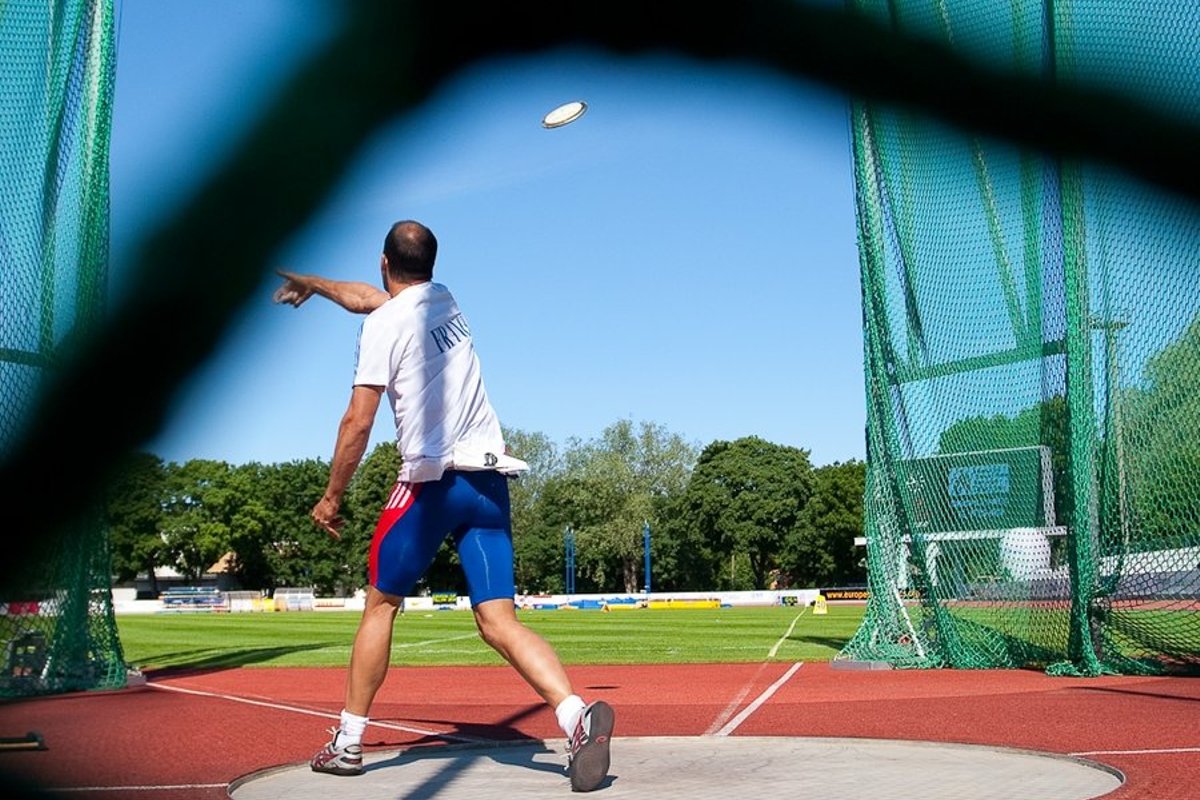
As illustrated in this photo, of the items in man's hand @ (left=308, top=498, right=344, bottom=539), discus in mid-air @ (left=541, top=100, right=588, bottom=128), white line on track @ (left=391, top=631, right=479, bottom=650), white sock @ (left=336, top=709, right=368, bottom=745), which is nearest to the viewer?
discus in mid-air @ (left=541, top=100, right=588, bottom=128)

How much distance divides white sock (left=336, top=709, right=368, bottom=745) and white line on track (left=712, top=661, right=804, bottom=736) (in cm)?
226

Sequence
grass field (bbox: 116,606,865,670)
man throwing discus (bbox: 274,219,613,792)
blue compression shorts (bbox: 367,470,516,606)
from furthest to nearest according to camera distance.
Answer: grass field (bbox: 116,606,865,670) → blue compression shorts (bbox: 367,470,516,606) → man throwing discus (bbox: 274,219,613,792)

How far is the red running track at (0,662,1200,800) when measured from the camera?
5.38 metres

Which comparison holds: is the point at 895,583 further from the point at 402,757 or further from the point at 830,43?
the point at 830,43

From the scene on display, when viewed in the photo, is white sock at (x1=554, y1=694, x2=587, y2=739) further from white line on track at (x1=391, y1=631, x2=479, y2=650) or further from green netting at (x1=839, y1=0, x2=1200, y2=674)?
white line on track at (x1=391, y1=631, x2=479, y2=650)

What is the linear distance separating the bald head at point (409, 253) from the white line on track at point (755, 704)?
11.8 ft

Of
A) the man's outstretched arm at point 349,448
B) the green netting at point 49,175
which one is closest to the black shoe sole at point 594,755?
the man's outstretched arm at point 349,448

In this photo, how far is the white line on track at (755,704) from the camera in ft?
22.5

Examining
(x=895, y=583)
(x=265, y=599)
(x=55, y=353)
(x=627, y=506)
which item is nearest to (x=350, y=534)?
(x=265, y=599)

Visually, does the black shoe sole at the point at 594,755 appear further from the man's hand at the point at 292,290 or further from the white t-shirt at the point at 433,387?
the man's hand at the point at 292,290

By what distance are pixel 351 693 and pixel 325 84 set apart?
435 centimetres

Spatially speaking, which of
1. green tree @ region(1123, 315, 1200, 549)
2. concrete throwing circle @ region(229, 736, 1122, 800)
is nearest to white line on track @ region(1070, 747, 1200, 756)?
concrete throwing circle @ region(229, 736, 1122, 800)

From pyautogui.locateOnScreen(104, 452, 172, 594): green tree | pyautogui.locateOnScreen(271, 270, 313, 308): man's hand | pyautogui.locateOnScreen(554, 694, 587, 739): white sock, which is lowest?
pyautogui.locateOnScreen(554, 694, 587, 739): white sock

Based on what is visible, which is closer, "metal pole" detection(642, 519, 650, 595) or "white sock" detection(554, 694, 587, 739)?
"white sock" detection(554, 694, 587, 739)
